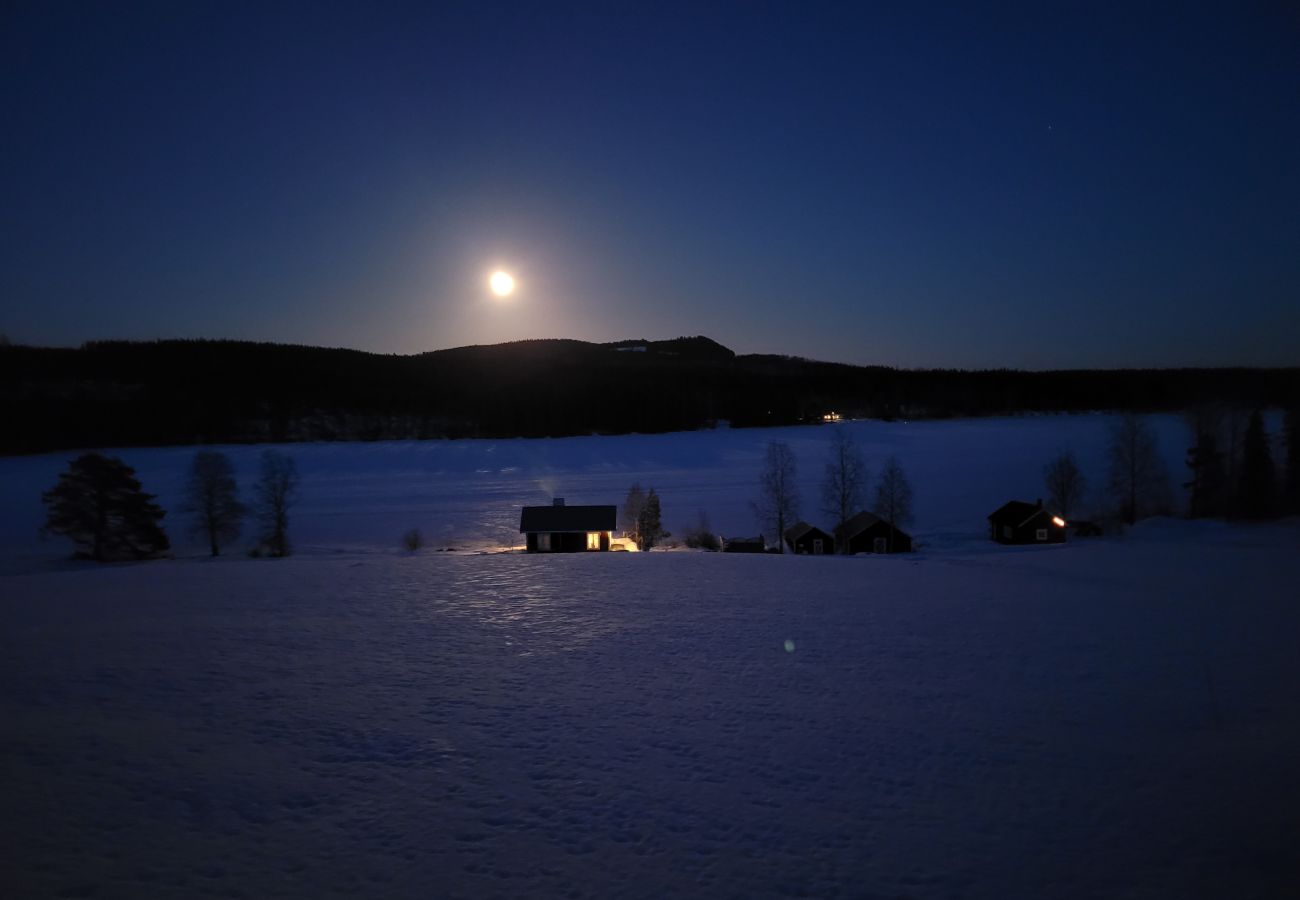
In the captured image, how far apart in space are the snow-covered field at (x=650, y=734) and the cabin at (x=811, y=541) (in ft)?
35.2

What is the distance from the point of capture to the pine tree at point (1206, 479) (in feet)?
110

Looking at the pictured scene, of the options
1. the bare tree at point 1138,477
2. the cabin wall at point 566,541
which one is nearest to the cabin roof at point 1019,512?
the bare tree at point 1138,477

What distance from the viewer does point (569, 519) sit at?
27.5 meters

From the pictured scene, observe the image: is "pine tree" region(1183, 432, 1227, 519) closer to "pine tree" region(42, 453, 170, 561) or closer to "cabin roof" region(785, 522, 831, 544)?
"cabin roof" region(785, 522, 831, 544)

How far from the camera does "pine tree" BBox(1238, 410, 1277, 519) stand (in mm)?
30422

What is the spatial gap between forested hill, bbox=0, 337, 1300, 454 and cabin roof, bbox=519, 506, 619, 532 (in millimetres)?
55215

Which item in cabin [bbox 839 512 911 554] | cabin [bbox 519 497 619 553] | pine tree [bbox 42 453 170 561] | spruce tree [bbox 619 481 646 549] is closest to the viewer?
pine tree [bbox 42 453 170 561]

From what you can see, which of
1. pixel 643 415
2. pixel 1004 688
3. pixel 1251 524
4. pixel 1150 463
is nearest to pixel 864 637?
pixel 1004 688

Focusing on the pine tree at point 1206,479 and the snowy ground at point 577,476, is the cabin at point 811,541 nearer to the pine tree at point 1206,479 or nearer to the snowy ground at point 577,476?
the snowy ground at point 577,476

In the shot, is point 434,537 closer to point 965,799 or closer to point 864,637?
point 864,637

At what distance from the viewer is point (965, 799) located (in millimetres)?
6527

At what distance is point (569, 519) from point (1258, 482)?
34.3 metres

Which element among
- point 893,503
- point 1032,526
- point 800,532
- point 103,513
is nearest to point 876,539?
point 800,532

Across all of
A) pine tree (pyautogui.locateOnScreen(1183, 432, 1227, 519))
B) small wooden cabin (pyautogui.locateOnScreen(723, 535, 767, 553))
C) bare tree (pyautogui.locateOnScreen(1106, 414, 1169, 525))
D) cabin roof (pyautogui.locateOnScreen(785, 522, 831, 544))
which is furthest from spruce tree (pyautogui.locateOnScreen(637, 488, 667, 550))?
pine tree (pyautogui.locateOnScreen(1183, 432, 1227, 519))
